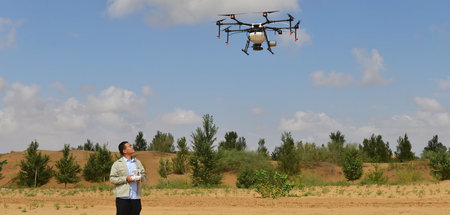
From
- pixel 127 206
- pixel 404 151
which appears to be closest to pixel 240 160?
pixel 404 151

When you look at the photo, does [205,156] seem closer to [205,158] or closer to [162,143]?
[205,158]

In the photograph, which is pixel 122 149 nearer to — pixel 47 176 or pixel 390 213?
pixel 390 213

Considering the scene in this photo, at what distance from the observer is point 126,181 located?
7.23 metres

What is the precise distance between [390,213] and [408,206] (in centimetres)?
280

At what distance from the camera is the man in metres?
7.21

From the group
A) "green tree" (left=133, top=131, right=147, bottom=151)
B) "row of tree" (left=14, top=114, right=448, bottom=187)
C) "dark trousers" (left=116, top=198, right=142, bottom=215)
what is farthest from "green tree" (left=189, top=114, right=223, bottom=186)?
"green tree" (left=133, top=131, right=147, bottom=151)

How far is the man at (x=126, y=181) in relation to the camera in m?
7.21

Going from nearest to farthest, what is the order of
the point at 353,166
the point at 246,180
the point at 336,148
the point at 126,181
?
the point at 126,181
the point at 246,180
the point at 353,166
the point at 336,148

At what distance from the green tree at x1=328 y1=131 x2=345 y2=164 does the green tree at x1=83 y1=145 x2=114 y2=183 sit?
28.6 meters

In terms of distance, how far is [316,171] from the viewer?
170ft

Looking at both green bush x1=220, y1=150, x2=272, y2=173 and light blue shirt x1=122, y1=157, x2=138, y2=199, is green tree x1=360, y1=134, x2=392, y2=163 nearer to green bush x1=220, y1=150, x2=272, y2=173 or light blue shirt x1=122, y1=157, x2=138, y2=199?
green bush x1=220, y1=150, x2=272, y2=173

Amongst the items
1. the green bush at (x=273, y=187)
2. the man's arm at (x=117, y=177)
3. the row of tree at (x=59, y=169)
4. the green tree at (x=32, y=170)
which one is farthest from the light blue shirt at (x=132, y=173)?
the green tree at (x=32, y=170)

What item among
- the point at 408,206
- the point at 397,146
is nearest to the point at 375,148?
the point at 397,146

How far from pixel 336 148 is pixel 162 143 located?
25699mm
